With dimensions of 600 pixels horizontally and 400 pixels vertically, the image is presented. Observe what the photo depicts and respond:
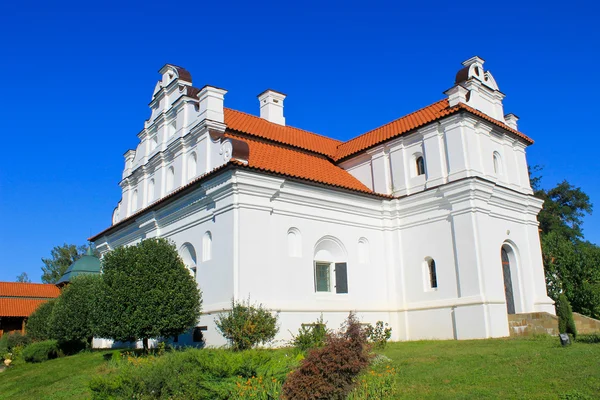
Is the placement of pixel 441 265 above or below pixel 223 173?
below

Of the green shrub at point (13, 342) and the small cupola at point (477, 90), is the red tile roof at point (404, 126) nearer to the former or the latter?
the small cupola at point (477, 90)

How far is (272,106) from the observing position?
26531 mm

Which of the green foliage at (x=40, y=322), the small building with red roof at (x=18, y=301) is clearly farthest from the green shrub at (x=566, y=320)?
the small building with red roof at (x=18, y=301)

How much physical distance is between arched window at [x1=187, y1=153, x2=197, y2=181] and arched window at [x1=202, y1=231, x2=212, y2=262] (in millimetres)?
3310

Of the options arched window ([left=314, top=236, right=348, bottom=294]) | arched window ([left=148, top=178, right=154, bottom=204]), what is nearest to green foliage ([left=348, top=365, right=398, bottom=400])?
arched window ([left=314, top=236, right=348, bottom=294])

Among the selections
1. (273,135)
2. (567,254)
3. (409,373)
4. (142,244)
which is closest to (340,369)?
(409,373)

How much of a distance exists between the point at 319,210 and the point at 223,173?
4146 mm

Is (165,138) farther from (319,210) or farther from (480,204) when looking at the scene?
(480,204)

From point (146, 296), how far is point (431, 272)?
10.9 meters

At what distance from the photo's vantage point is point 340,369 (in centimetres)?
877

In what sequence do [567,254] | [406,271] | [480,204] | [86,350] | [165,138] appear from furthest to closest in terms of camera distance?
[567,254] → [86,350] → [165,138] → [406,271] → [480,204]

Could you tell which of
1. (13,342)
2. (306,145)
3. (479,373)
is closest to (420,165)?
(306,145)

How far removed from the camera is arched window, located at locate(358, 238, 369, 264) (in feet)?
67.2

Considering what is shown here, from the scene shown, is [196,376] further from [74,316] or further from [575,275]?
[575,275]
